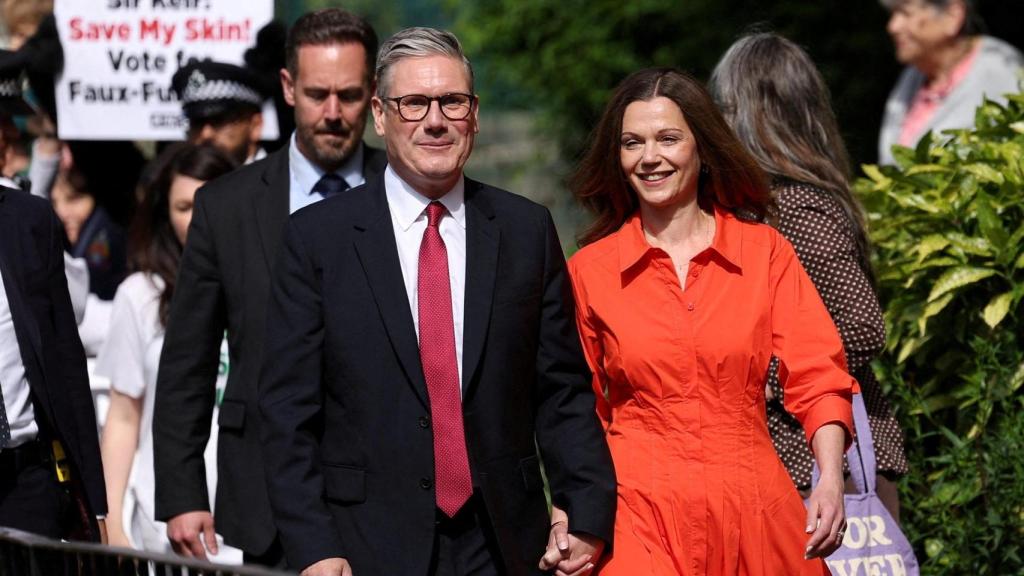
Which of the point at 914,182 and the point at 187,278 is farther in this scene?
the point at 914,182

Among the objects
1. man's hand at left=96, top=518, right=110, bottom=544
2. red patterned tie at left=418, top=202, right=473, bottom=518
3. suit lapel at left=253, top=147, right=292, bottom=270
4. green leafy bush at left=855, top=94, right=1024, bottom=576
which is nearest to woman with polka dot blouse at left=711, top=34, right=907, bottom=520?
green leafy bush at left=855, top=94, right=1024, bottom=576

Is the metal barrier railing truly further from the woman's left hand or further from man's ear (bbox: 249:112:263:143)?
man's ear (bbox: 249:112:263:143)

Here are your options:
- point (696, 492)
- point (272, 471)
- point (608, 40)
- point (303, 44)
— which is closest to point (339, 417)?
point (272, 471)

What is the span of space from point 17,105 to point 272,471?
2.95 metres

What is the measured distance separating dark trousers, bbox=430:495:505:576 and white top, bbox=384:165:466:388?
472mm

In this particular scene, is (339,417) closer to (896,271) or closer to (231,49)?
(896,271)

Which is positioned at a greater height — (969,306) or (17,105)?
(17,105)

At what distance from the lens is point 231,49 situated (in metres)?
7.43

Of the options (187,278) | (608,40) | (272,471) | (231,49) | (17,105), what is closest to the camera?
(272,471)

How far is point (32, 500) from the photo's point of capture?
4.76 meters

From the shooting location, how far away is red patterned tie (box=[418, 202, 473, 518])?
4211 mm

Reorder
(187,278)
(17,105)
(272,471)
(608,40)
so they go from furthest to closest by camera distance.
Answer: (608,40)
(17,105)
(187,278)
(272,471)

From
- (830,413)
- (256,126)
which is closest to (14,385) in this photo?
(830,413)

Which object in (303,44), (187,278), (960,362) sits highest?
(303,44)
